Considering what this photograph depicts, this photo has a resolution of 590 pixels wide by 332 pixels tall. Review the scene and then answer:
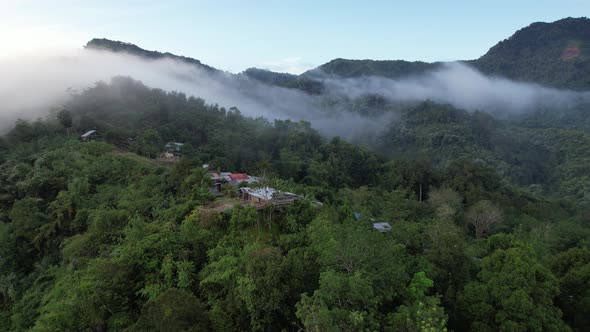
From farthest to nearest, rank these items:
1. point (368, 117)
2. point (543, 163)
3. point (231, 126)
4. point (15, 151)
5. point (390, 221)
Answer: point (368, 117) < point (543, 163) < point (231, 126) < point (15, 151) < point (390, 221)

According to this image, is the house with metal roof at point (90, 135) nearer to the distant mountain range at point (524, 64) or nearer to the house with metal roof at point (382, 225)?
the house with metal roof at point (382, 225)

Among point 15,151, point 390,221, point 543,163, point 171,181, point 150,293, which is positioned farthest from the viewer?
point 543,163

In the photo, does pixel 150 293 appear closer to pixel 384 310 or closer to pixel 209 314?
pixel 209 314

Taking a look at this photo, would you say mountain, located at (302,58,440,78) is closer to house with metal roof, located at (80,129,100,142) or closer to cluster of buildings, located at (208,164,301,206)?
house with metal roof, located at (80,129,100,142)

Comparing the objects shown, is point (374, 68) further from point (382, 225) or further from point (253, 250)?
point (253, 250)

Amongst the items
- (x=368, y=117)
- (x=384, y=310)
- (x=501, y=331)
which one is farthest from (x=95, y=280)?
(x=368, y=117)

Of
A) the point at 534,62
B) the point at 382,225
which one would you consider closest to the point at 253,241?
the point at 382,225

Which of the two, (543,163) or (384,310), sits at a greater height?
(384,310)

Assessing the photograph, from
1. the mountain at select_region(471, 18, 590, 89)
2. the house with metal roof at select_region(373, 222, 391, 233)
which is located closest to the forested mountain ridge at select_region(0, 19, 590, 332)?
the house with metal roof at select_region(373, 222, 391, 233)
